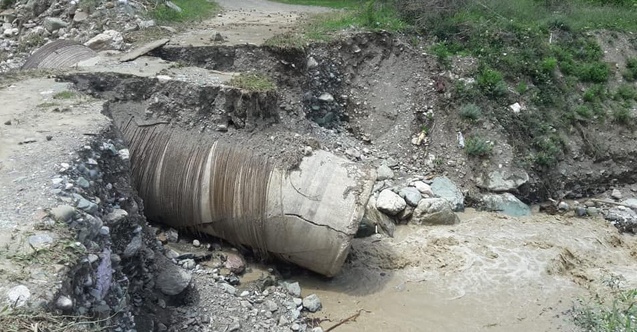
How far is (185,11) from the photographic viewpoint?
14.0 metres

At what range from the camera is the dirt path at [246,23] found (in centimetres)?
1159

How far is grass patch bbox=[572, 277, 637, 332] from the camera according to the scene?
605 centimetres

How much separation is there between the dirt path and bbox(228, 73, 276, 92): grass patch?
2465mm

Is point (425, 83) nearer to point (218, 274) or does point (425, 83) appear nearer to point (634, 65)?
point (634, 65)

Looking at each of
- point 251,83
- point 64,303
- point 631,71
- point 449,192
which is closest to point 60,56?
point 251,83

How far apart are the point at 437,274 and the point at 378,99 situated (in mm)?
4985

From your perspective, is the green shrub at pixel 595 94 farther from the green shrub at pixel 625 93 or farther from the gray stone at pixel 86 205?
the gray stone at pixel 86 205

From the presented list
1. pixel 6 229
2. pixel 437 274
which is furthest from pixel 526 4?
pixel 6 229

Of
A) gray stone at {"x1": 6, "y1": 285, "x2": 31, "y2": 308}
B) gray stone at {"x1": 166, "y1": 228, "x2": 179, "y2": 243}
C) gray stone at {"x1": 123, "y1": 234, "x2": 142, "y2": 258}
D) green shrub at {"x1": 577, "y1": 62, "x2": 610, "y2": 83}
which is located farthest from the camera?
green shrub at {"x1": 577, "y1": 62, "x2": 610, "y2": 83}

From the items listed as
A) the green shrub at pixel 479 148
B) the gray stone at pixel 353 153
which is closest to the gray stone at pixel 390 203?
the gray stone at pixel 353 153

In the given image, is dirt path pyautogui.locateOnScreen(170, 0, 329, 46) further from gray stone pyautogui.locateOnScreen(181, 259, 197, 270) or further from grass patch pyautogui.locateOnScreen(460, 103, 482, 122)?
gray stone pyautogui.locateOnScreen(181, 259, 197, 270)

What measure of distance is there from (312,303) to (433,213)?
10.7 feet

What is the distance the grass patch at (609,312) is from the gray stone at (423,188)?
129 inches

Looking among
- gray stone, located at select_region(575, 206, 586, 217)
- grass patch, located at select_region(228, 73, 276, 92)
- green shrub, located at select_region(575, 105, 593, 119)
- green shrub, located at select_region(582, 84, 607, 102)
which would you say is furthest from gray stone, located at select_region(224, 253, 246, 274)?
green shrub, located at select_region(582, 84, 607, 102)
